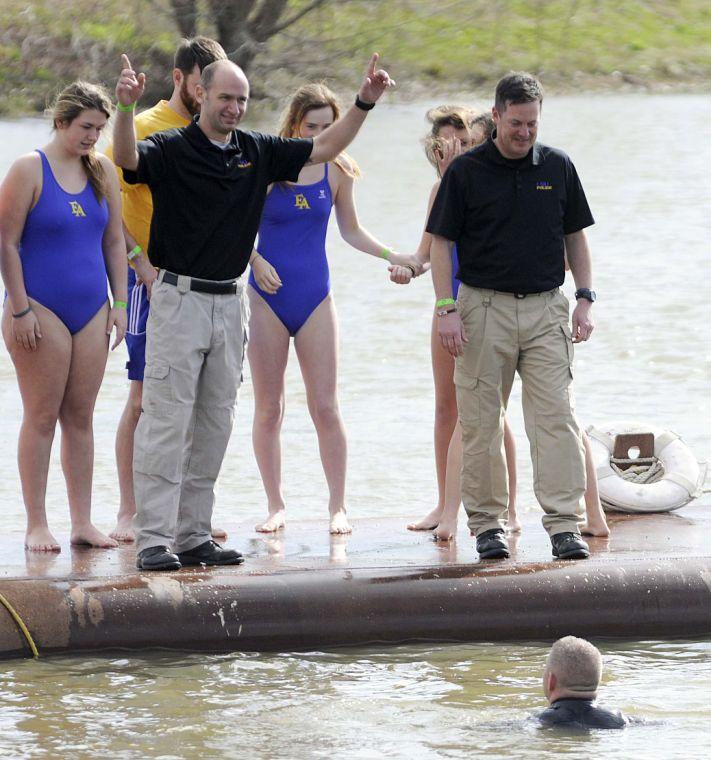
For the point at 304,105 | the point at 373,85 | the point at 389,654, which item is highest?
the point at 304,105

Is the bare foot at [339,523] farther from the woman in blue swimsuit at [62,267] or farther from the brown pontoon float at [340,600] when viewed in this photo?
the woman in blue swimsuit at [62,267]

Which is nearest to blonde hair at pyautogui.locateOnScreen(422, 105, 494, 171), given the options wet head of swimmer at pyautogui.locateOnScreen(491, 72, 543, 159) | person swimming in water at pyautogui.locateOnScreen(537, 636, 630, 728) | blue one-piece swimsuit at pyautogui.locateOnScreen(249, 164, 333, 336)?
blue one-piece swimsuit at pyautogui.locateOnScreen(249, 164, 333, 336)

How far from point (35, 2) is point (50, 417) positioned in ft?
101

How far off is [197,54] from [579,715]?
2911mm

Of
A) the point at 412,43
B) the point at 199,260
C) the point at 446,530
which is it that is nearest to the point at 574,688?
the point at 446,530

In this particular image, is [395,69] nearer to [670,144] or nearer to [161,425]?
[670,144]

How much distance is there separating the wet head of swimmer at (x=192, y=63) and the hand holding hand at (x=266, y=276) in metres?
0.65

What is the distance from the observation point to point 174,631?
236 inches

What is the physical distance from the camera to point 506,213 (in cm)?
612

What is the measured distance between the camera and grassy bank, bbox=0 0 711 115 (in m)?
32.2

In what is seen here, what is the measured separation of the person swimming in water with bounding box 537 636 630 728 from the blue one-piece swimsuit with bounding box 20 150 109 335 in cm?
235

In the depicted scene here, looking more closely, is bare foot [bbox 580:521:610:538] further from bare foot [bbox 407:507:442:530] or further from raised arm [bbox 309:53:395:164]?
raised arm [bbox 309:53:395:164]

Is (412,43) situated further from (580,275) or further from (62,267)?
(62,267)

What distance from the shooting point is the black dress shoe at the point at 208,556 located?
629 cm
